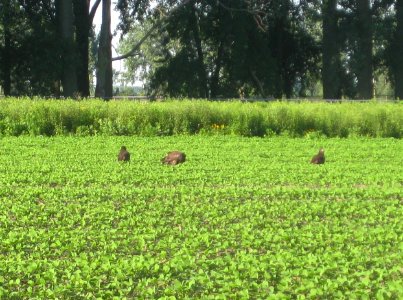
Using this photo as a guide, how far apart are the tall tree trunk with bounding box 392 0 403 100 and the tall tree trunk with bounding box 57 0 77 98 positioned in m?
15.4

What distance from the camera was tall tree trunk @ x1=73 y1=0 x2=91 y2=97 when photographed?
34.5m

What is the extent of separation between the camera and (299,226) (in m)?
8.20

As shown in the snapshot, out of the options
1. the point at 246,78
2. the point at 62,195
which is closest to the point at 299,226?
the point at 62,195

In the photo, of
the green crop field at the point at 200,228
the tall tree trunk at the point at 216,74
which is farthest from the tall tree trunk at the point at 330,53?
the green crop field at the point at 200,228

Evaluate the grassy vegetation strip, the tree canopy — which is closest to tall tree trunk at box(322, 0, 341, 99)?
the tree canopy

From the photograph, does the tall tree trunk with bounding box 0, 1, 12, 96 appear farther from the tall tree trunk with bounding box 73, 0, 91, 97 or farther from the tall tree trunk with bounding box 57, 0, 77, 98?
the tall tree trunk with bounding box 73, 0, 91, 97

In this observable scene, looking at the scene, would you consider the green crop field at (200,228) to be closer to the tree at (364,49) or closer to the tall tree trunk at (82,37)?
the tall tree trunk at (82,37)

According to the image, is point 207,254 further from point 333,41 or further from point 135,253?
point 333,41

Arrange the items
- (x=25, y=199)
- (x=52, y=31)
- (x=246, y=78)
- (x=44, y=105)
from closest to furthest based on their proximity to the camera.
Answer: (x=25, y=199)
(x=44, y=105)
(x=52, y=31)
(x=246, y=78)

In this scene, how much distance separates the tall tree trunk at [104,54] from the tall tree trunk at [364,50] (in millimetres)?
11709

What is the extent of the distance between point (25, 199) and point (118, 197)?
1.23 metres

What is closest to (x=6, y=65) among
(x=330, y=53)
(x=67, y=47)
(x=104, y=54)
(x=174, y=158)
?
(x=67, y=47)

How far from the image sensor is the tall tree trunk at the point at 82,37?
113 feet

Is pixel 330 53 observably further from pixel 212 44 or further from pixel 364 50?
pixel 212 44
